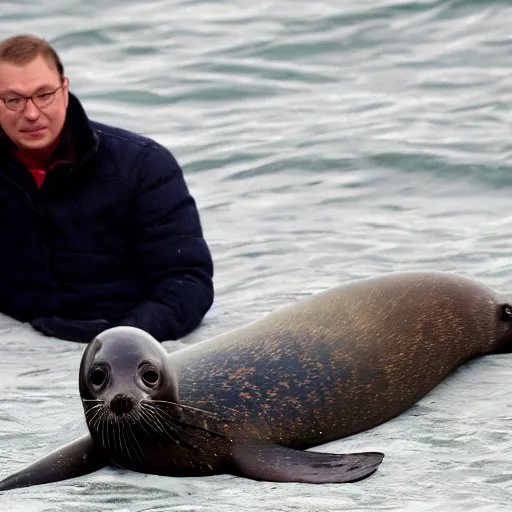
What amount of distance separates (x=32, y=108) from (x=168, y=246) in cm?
90

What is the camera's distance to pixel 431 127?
12828 millimetres

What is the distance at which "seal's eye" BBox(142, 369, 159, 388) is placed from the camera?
5078mm

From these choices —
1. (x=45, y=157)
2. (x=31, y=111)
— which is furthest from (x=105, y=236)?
(x=31, y=111)

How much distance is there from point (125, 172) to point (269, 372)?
1841 millimetres

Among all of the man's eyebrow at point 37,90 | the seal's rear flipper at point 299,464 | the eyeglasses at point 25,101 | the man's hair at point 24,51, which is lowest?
the seal's rear flipper at point 299,464

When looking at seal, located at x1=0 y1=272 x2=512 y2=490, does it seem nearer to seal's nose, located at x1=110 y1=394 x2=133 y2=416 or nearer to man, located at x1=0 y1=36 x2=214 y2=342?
seal's nose, located at x1=110 y1=394 x2=133 y2=416

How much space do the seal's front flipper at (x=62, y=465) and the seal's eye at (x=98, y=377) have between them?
13.0 inches

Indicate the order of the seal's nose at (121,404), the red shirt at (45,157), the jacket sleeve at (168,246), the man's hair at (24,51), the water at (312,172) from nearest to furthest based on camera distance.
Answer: the seal's nose at (121,404), the water at (312,172), the man's hair at (24,51), the red shirt at (45,157), the jacket sleeve at (168,246)

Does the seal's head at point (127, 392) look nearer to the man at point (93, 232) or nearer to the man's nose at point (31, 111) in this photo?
the man at point (93, 232)

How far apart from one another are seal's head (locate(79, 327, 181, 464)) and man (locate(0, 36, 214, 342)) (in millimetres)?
1788

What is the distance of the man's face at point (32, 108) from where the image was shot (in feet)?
22.5

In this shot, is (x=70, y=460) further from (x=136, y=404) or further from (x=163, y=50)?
(x=163, y=50)

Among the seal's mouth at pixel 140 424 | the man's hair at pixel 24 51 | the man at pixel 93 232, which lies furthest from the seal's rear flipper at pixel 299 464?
the man's hair at pixel 24 51

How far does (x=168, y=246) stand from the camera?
23.8 feet
